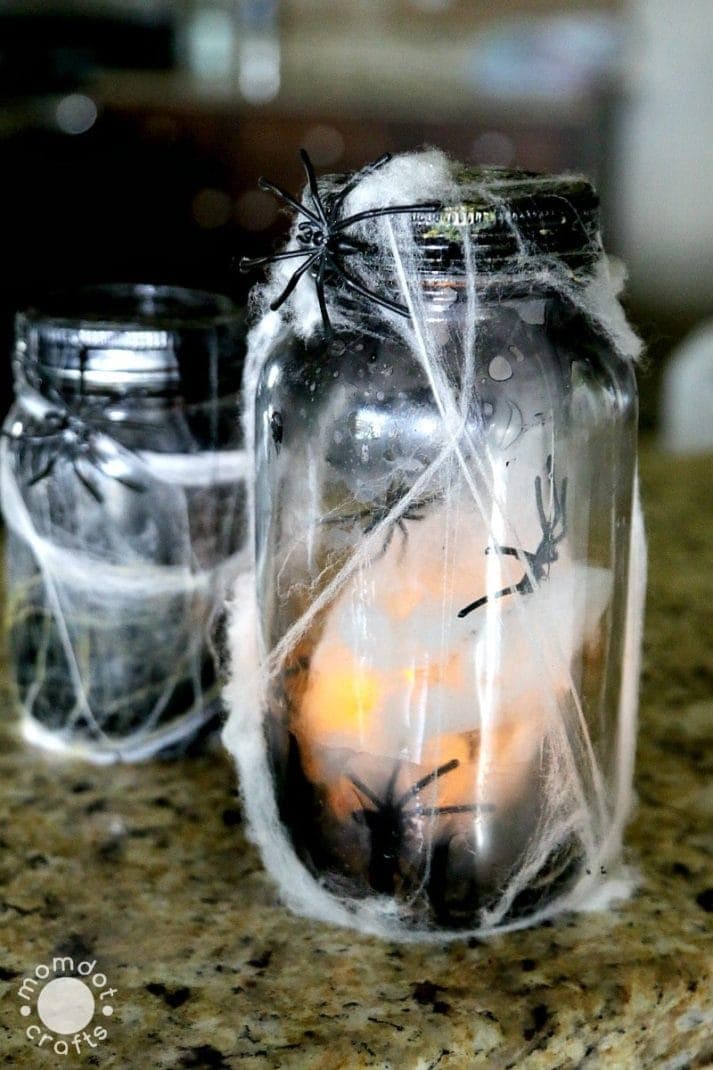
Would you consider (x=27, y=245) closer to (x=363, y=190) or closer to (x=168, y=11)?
(x=168, y=11)

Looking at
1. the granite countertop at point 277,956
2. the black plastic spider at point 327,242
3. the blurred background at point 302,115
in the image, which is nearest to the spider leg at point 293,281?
the black plastic spider at point 327,242

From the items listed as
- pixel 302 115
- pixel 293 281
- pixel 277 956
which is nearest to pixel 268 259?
pixel 293 281

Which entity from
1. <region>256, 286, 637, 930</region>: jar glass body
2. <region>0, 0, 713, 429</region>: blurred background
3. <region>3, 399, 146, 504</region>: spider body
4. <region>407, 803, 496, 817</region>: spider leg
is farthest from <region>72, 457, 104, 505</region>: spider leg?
<region>0, 0, 713, 429</region>: blurred background

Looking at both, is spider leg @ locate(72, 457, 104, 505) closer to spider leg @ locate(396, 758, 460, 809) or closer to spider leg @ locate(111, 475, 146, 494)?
spider leg @ locate(111, 475, 146, 494)

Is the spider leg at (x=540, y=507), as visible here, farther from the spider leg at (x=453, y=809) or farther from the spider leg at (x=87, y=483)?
the spider leg at (x=87, y=483)

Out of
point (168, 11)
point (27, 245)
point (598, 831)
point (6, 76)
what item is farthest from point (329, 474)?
point (168, 11)

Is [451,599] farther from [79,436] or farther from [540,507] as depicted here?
[79,436]
